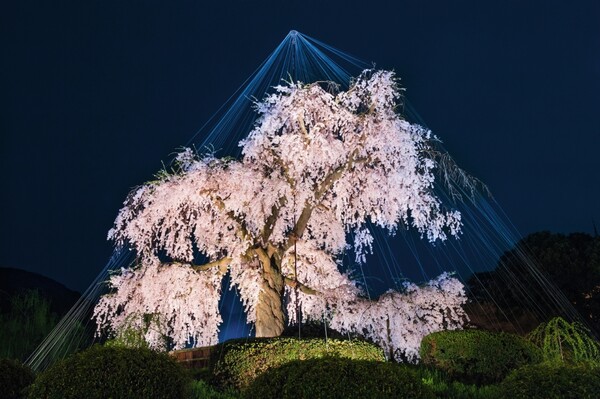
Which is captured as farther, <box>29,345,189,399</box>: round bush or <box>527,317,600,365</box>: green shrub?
<box>527,317,600,365</box>: green shrub

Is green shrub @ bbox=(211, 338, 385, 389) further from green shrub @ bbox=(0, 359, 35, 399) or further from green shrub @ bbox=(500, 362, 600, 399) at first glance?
green shrub @ bbox=(500, 362, 600, 399)

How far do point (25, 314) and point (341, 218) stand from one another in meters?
10.3

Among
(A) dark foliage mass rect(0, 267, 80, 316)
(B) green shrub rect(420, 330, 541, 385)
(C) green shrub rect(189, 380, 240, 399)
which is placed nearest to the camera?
(C) green shrub rect(189, 380, 240, 399)

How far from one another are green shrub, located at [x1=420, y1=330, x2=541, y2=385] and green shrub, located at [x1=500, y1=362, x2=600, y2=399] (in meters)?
4.56

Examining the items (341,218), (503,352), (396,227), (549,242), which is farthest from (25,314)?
(549,242)

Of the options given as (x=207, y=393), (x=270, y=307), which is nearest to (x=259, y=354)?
(x=207, y=393)

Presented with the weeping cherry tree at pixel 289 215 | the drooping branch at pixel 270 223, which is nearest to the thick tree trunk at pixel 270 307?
the weeping cherry tree at pixel 289 215

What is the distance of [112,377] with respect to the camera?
6.12 metres

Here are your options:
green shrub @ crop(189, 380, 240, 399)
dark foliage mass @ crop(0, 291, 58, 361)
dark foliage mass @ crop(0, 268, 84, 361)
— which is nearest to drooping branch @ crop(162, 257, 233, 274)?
green shrub @ crop(189, 380, 240, 399)

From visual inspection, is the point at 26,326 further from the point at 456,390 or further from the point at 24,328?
the point at 456,390

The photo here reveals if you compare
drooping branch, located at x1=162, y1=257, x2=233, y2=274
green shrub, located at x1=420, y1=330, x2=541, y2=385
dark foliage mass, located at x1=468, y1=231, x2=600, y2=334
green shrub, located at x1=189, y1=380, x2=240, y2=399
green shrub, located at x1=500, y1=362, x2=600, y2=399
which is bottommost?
green shrub, located at x1=500, y1=362, x2=600, y2=399

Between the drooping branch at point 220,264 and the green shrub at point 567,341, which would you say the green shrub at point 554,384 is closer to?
the green shrub at point 567,341

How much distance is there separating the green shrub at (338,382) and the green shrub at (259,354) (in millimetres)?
3179

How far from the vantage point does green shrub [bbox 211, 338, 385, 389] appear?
8938 mm
